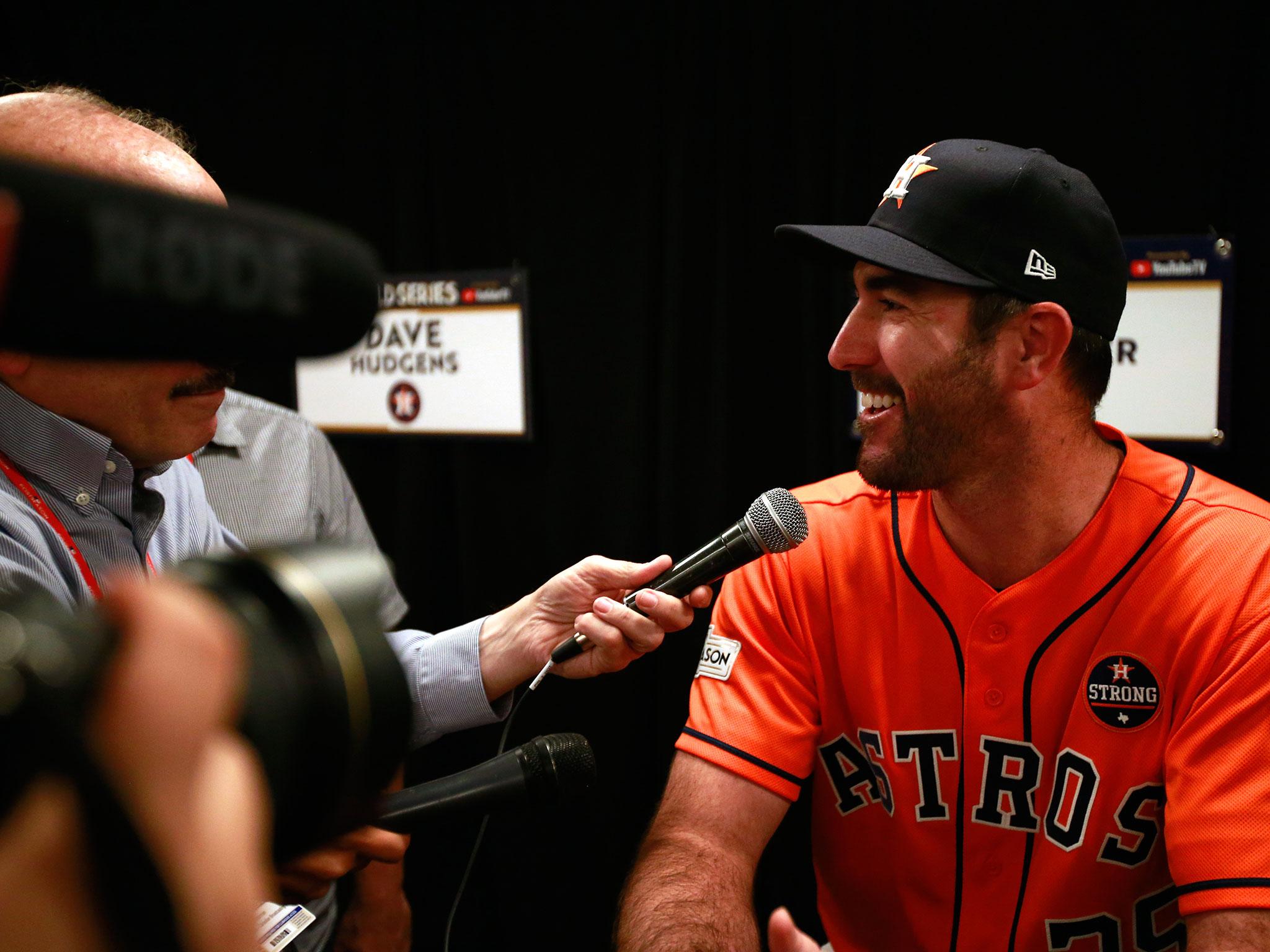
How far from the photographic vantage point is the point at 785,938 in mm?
749

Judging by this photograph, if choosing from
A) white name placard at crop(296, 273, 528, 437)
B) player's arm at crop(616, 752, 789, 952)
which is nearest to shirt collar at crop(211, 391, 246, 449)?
white name placard at crop(296, 273, 528, 437)

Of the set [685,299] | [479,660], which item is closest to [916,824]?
[479,660]

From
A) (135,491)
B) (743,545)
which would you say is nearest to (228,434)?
(135,491)

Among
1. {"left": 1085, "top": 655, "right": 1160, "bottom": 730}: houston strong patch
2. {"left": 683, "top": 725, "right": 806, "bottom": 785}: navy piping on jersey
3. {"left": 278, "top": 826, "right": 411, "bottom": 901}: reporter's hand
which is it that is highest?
{"left": 278, "top": 826, "right": 411, "bottom": 901}: reporter's hand

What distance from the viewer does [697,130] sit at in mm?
2107

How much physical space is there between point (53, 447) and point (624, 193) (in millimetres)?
1594

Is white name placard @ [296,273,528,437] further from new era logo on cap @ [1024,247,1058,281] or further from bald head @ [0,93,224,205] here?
bald head @ [0,93,224,205]

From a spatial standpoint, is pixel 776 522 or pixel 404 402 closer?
pixel 776 522

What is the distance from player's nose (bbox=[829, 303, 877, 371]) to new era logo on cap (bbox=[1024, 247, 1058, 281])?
239 millimetres

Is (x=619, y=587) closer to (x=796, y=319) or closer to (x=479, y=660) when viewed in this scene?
(x=479, y=660)

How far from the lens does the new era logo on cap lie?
1.26 m

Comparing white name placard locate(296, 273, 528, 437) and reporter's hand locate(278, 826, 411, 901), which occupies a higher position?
white name placard locate(296, 273, 528, 437)

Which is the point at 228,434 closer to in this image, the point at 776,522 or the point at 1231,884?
the point at 776,522

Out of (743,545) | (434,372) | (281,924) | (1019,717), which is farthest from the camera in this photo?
(434,372)
